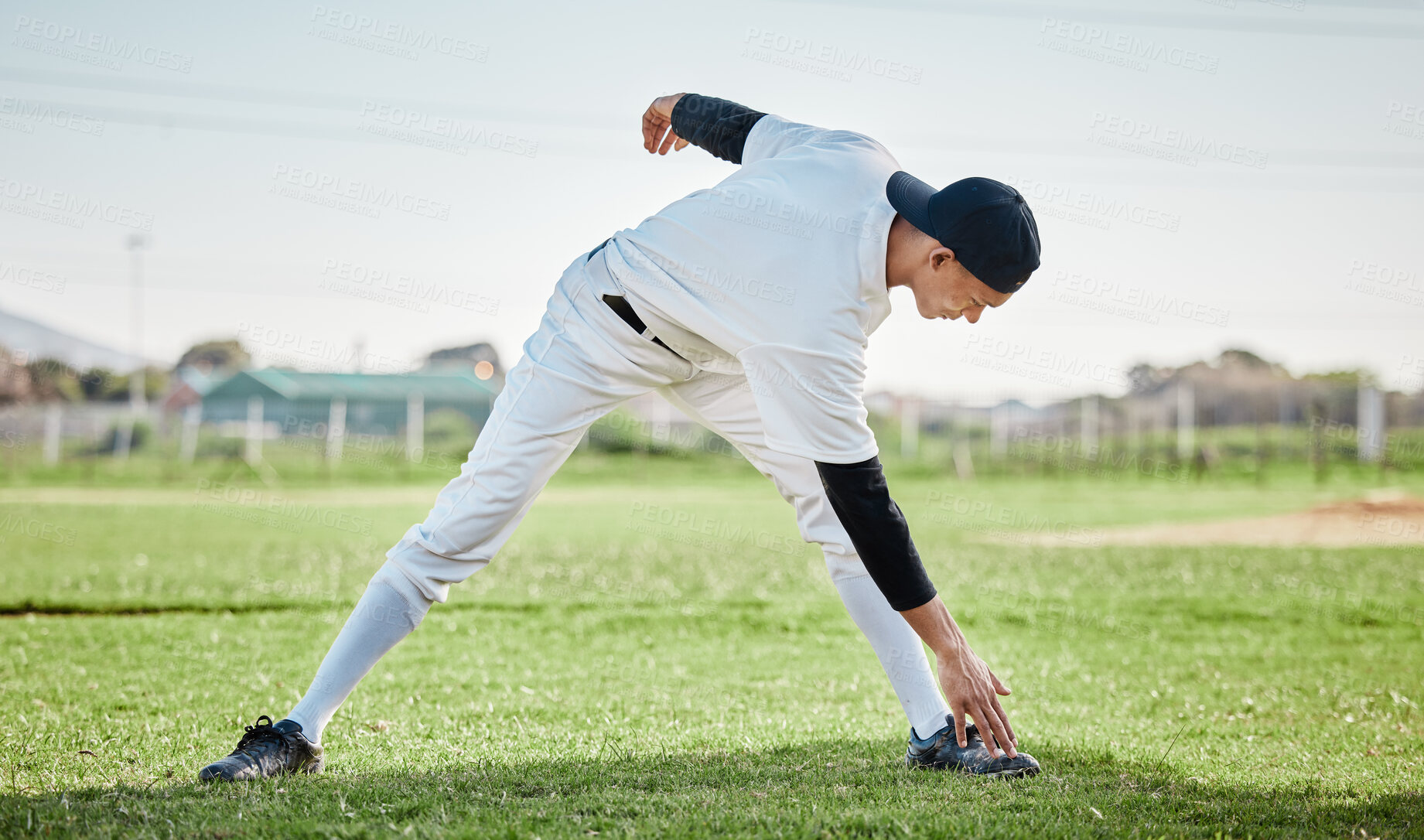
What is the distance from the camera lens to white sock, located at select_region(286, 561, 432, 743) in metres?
2.99

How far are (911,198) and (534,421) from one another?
133 cm

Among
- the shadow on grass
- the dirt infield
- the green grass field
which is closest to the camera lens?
the shadow on grass

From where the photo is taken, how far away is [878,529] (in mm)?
2629

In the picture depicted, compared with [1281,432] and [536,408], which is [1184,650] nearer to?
[536,408]

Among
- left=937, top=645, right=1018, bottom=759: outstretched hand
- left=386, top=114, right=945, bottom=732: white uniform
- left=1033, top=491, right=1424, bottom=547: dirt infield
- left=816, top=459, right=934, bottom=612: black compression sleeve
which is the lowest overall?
left=1033, top=491, right=1424, bottom=547: dirt infield

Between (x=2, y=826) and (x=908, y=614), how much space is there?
7.60 ft

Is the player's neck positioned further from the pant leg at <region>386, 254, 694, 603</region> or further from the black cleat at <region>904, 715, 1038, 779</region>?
the black cleat at <region>904, 715, 1038, 779</region>

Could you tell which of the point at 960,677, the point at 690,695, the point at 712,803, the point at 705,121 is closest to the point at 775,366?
the point at 960,677

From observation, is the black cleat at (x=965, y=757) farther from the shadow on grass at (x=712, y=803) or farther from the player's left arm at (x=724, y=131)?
the player's left arm at (x=724, y=131)

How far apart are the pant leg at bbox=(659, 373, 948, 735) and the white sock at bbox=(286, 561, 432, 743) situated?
1.12 m

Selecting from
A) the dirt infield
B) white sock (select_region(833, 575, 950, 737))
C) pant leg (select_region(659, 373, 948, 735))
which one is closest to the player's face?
pant leg (select_region(659, 373, 948, 735))

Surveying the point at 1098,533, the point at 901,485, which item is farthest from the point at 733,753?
the point at 901,485

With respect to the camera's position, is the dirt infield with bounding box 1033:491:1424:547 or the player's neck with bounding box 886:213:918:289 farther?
the dirt infield with bounding box 1033:491:1424:547

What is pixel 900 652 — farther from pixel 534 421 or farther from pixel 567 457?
pixel 534 421
